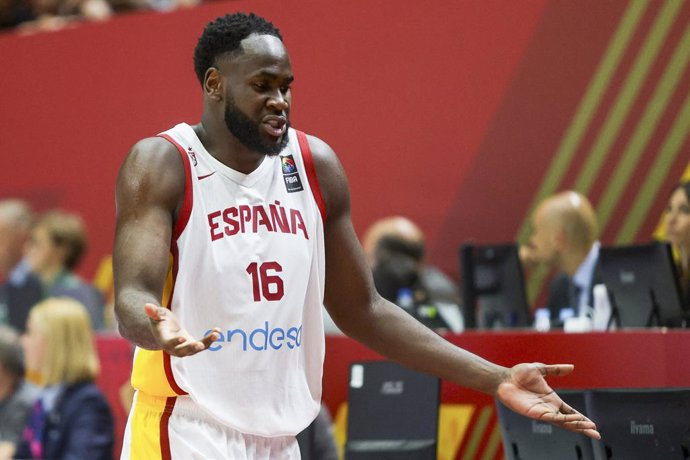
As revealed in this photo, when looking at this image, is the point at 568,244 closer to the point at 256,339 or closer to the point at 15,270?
the point at 256,339

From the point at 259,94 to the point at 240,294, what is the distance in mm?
568

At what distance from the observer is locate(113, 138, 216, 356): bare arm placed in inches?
123

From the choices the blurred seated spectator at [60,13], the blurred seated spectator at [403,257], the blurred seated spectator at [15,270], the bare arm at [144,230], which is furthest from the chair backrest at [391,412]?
the blurred seated spectator at [60,13]

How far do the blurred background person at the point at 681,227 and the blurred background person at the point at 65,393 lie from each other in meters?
3.13

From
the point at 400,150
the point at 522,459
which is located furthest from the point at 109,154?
the point at 522,459

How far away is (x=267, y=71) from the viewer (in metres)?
3.51

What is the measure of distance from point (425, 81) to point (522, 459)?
4.50 metres

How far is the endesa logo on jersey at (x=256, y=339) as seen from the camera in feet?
11.4

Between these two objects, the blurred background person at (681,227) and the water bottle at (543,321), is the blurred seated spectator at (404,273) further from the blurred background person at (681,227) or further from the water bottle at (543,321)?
the blurred background person at (681,227)

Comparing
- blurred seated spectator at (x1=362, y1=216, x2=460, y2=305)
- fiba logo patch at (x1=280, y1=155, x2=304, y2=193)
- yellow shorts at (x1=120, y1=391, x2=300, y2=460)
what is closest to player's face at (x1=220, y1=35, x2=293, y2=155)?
fiba logo patch at (x1=280, y1=155, x2=304, y2=193)

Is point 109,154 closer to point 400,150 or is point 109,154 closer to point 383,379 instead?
point 400,150

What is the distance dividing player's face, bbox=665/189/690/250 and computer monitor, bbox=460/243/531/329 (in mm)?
873

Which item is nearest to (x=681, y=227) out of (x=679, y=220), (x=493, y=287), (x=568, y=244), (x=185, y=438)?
(x=679, y=220)

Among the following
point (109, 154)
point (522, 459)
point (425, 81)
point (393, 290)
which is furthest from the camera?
point (109, 154)
